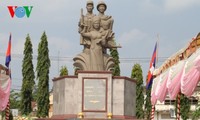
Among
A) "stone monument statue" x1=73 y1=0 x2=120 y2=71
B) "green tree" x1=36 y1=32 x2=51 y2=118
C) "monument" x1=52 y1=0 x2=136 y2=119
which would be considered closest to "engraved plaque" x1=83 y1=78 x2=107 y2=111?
"monument" x1=52 y1=0 x2=136 y2=119

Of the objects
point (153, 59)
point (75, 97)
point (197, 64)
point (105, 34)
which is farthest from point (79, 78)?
point (197, 64)

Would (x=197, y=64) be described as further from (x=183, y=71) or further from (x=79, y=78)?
(x=79, y=78)

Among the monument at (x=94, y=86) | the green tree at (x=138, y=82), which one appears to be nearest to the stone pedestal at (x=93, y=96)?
the monument at (x=94, y=86)

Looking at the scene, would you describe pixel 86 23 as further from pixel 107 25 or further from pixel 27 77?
pixel 27 77

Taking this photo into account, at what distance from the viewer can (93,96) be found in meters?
22.5

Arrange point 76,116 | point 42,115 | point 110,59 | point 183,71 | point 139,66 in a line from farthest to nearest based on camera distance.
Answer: point 139,66 → point 42,115 → point 110,59 → point 76,116 → point 183,71

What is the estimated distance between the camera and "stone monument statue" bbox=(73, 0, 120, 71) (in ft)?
77.7

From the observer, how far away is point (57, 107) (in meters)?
23.3

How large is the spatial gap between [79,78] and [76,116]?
5.19 ft

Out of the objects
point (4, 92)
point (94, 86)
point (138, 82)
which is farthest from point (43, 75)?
point (4, 92)

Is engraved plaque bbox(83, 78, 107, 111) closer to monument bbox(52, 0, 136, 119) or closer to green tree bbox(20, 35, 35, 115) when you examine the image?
monument bbox(52, 0, 136, 119)

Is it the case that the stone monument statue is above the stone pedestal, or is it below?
above

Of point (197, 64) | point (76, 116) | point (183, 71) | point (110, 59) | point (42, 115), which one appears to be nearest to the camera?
point (197, 64)

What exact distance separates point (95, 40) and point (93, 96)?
8.88 ft
